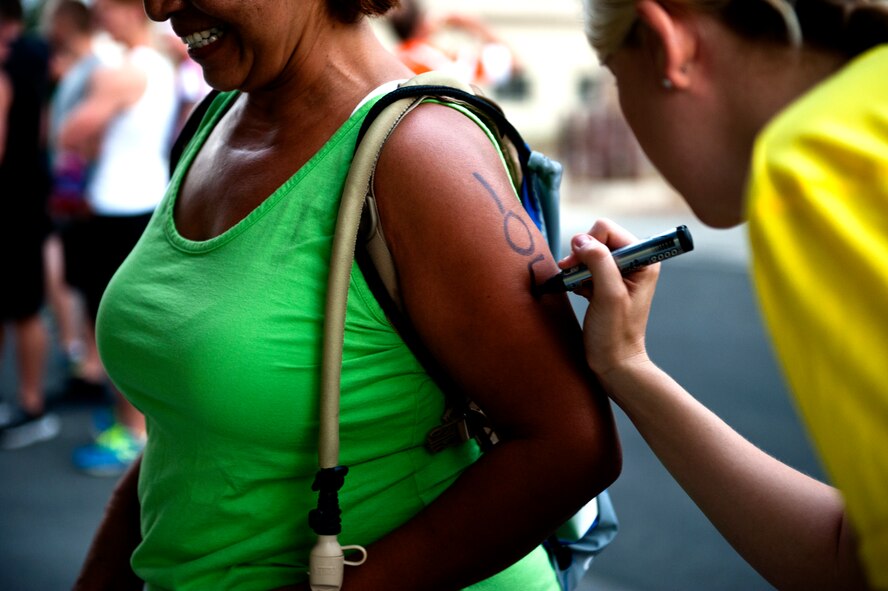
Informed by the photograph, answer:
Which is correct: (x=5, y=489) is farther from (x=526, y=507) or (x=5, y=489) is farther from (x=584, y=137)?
(x=584, y=137)

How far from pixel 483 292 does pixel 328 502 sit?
335mm

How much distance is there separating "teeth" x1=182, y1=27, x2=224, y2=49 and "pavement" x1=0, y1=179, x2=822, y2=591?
9.81 ft

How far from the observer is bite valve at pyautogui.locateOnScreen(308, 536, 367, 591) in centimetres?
130

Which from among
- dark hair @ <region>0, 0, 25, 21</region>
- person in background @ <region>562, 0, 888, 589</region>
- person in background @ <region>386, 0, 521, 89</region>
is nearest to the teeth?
person in background @ <region>562, 0, 888, 589</region>

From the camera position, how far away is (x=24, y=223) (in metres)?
5.57

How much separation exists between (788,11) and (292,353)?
72cm

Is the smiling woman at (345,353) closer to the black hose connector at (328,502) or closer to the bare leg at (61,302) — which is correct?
the black hose connector at (328,502)

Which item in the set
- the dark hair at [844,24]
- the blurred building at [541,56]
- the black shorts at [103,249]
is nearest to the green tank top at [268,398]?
the dark hair at [844,24]

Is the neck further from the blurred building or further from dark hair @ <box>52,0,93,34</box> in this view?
the blurred building

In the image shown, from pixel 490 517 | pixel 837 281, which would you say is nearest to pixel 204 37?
pixel 490 517

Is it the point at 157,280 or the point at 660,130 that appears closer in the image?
the point at 660,130

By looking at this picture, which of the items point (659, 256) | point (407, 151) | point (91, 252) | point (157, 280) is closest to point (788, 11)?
point (659, 256)

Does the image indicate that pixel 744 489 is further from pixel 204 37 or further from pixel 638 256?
pixel 204 37

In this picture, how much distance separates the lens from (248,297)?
4.44 ft
